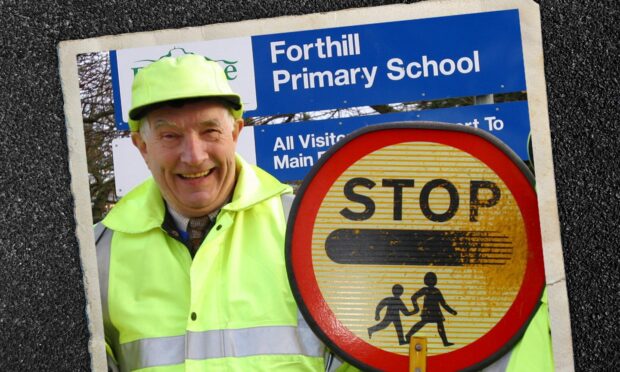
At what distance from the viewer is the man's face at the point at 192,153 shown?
0.86 meters

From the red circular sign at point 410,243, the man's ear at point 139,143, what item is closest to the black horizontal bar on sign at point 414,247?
the red circular sign at point 410,243

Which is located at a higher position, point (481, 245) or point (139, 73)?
point (139, 73)

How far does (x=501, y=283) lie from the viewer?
2.88 feet

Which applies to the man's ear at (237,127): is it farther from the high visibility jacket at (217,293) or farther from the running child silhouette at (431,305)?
the running child silhouette at (431,305)

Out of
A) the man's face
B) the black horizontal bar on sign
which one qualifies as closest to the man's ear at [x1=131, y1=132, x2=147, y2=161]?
the man's face

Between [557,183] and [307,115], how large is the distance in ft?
1.04

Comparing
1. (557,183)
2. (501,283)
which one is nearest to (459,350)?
(501,283)

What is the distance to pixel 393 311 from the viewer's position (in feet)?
2.87

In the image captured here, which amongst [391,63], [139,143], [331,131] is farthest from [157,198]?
[391,63]

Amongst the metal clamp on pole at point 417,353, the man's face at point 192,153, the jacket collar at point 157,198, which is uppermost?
the man's face at point 192,153

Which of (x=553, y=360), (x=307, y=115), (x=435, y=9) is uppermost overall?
(x=435, y=9)

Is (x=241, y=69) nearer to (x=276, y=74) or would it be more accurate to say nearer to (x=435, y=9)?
(x=276, y=74)

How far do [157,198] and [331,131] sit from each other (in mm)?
221

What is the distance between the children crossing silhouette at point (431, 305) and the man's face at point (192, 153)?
0.83ft
